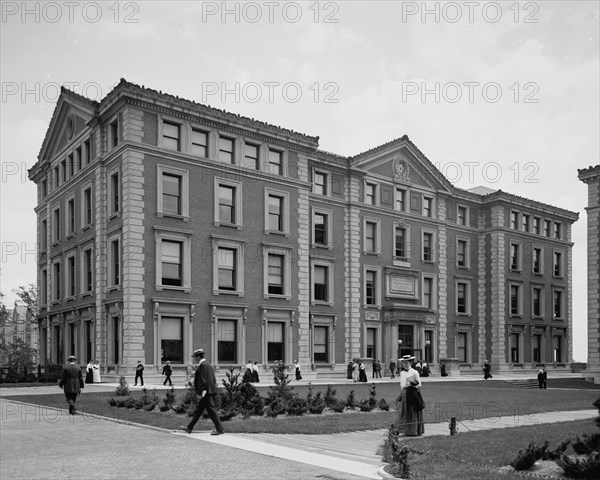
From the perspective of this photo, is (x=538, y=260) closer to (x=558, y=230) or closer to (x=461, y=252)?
Answer: (x=558, y=230)

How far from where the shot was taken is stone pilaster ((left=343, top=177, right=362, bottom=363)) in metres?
47.6

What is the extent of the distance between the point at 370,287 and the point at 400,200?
7483 millimetres

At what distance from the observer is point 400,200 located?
173 feet

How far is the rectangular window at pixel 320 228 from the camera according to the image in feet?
154

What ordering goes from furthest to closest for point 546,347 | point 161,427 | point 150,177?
point 546,347
point 150,177
point 161,427

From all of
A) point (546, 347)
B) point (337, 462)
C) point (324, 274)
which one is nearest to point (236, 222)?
point (324, 274)

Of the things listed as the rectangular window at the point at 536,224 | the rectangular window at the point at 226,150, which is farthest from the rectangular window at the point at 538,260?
the rectangular window at the point at 226,150

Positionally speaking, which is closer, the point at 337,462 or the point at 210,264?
the point at 337,462

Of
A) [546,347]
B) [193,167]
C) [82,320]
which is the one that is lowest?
[546,347]

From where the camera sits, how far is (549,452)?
38.8 feet

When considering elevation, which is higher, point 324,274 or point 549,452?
point 324,274

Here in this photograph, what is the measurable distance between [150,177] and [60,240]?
38.8 ft

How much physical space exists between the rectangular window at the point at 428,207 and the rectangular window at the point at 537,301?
14.6 metres

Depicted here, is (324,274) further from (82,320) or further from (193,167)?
(82,320)
